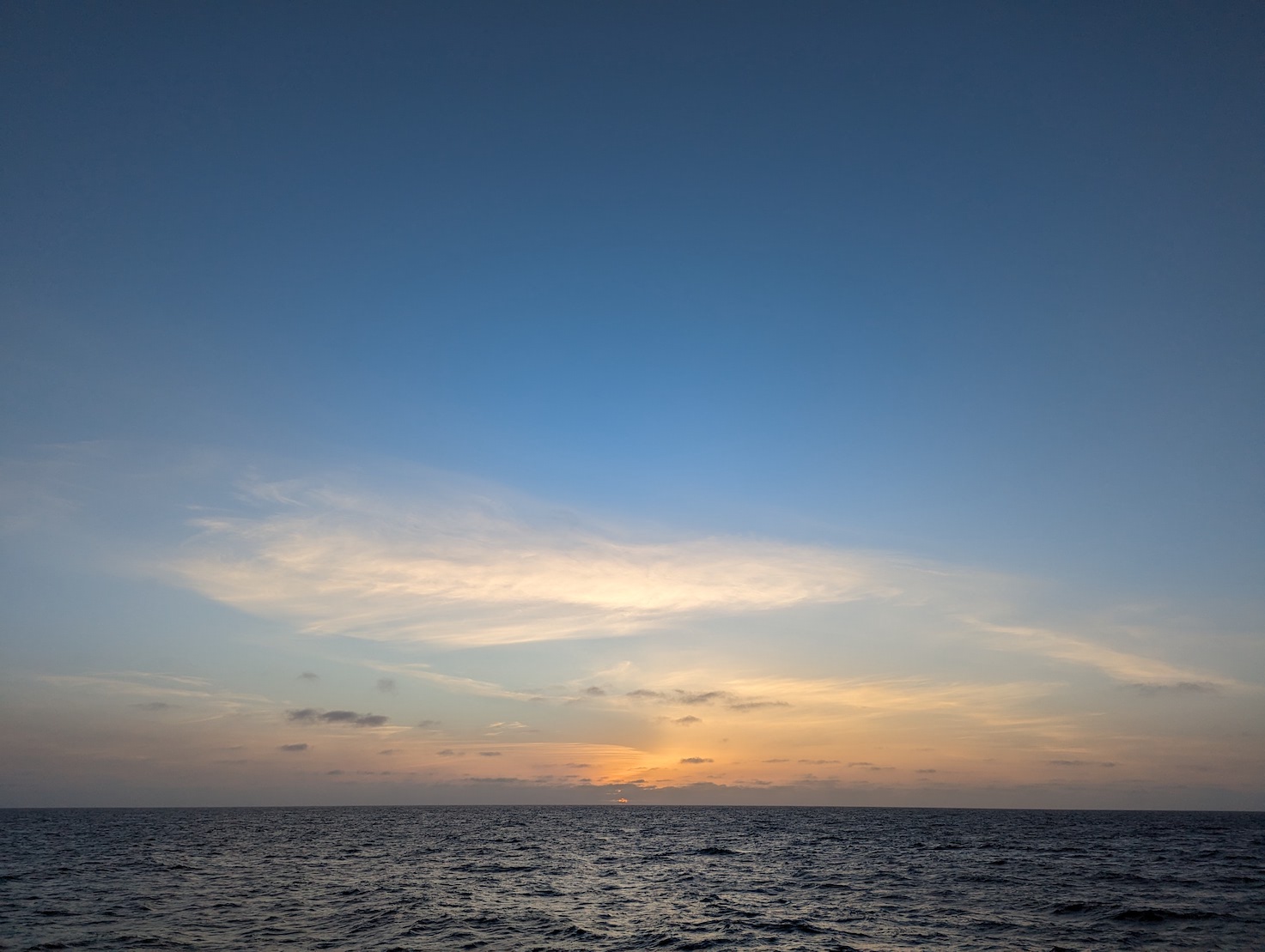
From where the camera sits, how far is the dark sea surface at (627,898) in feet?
109

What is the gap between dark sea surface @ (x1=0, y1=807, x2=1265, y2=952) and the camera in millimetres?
33344

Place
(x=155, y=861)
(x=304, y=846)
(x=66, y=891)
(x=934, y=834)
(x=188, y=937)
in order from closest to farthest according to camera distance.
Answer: (x=188, y=937) → (x=66, y=891) → (x=155, y=861) → (x=304, y=846) → (x=934, y=834)

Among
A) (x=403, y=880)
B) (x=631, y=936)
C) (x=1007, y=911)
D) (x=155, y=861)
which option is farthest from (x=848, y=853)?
(x=155, y=861)

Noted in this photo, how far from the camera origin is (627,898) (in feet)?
149

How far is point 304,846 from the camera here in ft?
277

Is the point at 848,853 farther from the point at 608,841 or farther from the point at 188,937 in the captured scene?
the point at 188,937

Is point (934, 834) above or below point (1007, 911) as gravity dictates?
below

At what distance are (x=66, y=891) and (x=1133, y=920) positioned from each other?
203ft

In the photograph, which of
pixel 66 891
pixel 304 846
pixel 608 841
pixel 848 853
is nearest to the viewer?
pixel 66 891

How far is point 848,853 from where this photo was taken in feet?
259

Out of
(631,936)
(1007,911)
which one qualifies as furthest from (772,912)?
(1007,911)

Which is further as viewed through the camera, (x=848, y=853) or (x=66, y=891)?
(x=848, y=853)

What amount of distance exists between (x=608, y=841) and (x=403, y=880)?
5153 cm

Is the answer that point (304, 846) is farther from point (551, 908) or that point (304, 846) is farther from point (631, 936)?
point (631, 936)
